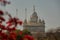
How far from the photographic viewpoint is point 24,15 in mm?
1827

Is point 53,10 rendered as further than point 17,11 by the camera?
Yes

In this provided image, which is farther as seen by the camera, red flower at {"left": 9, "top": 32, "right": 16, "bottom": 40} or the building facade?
the building facade

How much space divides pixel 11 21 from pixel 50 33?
4.61 ft

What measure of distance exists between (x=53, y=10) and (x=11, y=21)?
5.01ft

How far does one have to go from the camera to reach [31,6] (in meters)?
1.88

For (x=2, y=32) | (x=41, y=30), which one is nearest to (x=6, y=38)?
(x=2, y=32)

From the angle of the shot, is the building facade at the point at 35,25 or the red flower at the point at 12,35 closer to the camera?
the red flower at the point at 12,35

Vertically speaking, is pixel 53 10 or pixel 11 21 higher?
pixel 53 10

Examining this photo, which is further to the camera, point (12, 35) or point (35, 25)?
point (35, 25)

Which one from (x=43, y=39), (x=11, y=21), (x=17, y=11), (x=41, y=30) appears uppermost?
(x=17, y=11)

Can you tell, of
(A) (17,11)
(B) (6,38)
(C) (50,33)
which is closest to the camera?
(B) (6,38)

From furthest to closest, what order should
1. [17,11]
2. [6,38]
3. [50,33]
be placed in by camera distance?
[50,33], [17,11], [6,38]

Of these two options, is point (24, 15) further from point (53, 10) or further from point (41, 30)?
point (53, 10)

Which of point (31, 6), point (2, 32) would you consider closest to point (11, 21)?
point (2, 32)
